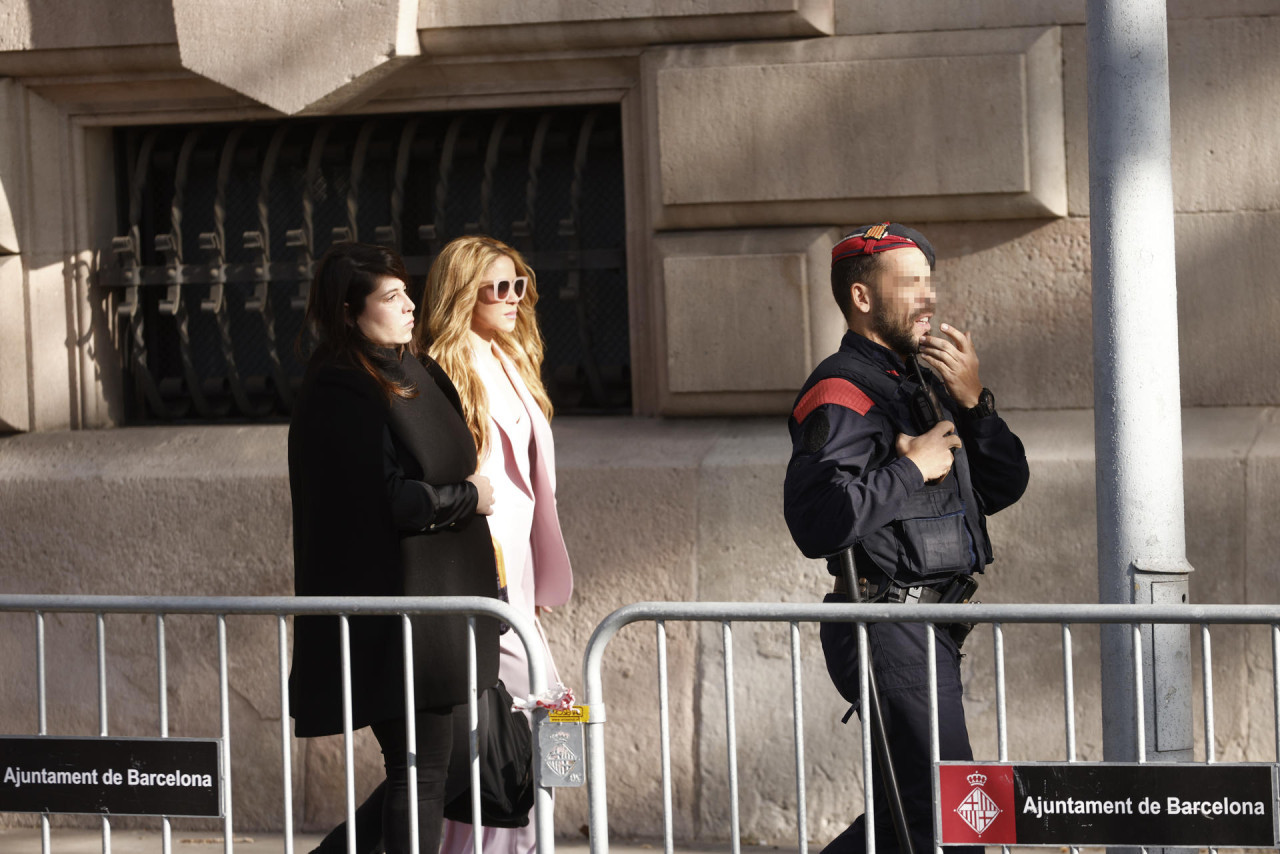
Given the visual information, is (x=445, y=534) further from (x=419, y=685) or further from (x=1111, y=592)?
(x=1111, y=592)

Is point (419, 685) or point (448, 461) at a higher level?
point (448, 461)

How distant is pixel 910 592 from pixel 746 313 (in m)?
2.00

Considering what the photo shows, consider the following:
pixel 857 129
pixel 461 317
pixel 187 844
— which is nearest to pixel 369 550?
pixel 461 317

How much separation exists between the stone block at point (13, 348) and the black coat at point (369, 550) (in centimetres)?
242

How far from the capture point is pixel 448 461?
146 inches

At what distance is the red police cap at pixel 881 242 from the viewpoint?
3.38 metres

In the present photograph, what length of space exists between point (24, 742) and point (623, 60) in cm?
302

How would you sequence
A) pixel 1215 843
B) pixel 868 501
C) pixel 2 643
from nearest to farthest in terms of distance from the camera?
pixel 1215 843
pixel 868 501
pixel 2 643

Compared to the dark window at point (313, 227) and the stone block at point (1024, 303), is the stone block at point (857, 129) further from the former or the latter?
the dark window at point (313, 227)

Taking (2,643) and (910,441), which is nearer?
(910,441)

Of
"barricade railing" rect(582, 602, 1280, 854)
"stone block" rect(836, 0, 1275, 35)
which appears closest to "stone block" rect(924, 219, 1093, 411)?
"stone block" rect(836, 0, 1275, 35)

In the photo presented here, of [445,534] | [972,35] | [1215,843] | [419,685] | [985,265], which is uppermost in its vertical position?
[972,35]

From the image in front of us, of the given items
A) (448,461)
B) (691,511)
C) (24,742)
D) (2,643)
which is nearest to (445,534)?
(448,461)

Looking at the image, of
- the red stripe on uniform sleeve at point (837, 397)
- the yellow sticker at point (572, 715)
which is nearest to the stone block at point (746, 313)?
the red stripe on uniform sleeve at point (837, 397)
